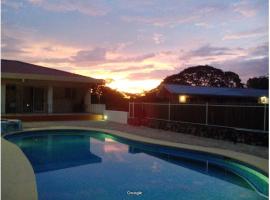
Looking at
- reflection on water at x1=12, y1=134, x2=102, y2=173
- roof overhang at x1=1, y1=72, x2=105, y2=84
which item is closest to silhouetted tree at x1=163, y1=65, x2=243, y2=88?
roof overhang at x1=1, y1=72, x2=105, y2=84

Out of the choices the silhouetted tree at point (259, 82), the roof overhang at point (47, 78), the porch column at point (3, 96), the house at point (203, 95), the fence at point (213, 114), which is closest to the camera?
the fence at point (213, 114)

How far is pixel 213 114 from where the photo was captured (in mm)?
14203

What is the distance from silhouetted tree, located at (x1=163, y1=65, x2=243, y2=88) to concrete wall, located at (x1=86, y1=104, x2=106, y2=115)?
34.4 metres

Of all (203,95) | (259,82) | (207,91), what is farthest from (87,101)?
(259,82)

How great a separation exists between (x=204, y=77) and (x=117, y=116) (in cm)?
4187

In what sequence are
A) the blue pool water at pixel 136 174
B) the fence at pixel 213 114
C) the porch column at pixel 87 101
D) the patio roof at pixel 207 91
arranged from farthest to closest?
the patio roof at pixel 207 91
the porch column at pixel 87 101
the fence at pixel 213 114
the blue pool water at pixel 136 174

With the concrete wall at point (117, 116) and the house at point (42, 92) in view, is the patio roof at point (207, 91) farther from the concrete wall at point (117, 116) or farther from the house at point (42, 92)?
the house at point (42, 92)

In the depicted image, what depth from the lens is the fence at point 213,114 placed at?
39.0ft

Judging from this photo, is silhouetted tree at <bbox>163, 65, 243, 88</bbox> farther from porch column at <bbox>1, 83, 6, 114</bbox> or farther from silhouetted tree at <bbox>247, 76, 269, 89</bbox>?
porch column at <bbox>1, 83, 6, 114</bbox>

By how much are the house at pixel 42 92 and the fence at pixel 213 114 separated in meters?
6.67

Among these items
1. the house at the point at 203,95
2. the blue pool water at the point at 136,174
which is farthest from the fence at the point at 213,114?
the house at the point at 203,95

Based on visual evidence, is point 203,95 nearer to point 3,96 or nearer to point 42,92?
point 42,92

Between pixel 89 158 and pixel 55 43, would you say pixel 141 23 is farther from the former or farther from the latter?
pixel 89 158

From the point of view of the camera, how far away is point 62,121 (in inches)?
837
